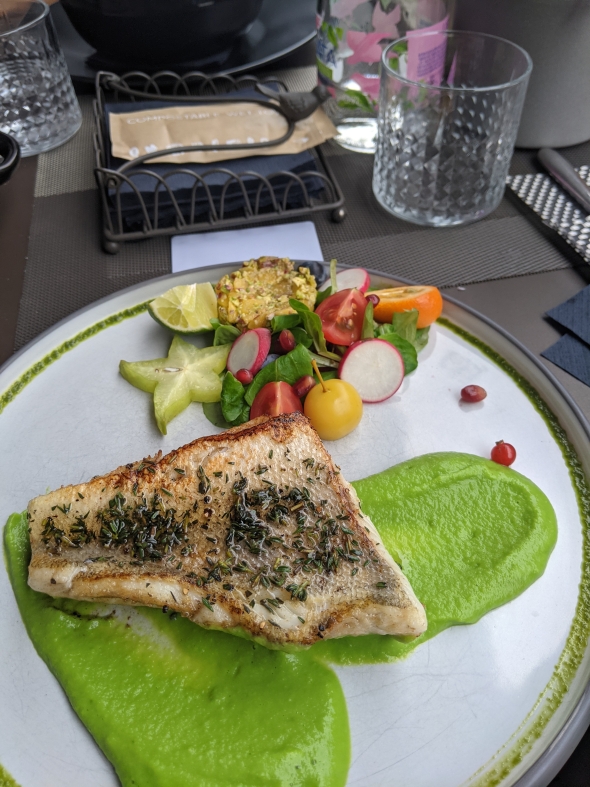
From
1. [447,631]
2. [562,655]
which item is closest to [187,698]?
[447,631]

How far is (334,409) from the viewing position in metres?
2.26

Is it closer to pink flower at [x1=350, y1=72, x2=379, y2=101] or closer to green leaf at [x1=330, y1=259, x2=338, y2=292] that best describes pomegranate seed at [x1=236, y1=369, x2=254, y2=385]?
green leaf at [x1=330, y1=259, x2=338, y2=292]

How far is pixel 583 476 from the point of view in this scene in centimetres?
215

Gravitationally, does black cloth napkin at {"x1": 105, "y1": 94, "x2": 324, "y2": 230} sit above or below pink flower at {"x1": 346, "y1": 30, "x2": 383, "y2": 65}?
below

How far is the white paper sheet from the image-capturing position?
3.06 m

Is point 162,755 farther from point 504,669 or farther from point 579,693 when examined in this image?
point 579,693

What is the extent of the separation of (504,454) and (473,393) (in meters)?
0.30

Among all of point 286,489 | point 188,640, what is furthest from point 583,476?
point 188,640

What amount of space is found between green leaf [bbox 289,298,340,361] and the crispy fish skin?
1.87 ft

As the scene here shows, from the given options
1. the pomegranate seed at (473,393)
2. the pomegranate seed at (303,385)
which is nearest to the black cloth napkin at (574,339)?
the pomegranate seed at (473,393)

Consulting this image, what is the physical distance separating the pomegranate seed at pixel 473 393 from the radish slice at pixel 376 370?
0.26 metres

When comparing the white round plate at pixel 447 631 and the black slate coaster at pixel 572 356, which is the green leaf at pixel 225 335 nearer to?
the white round plate at pixel 447 631

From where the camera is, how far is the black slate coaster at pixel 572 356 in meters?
2.56

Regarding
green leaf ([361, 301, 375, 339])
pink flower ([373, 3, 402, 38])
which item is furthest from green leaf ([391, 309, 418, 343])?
pink flower ([373, 3, 402, 38])
